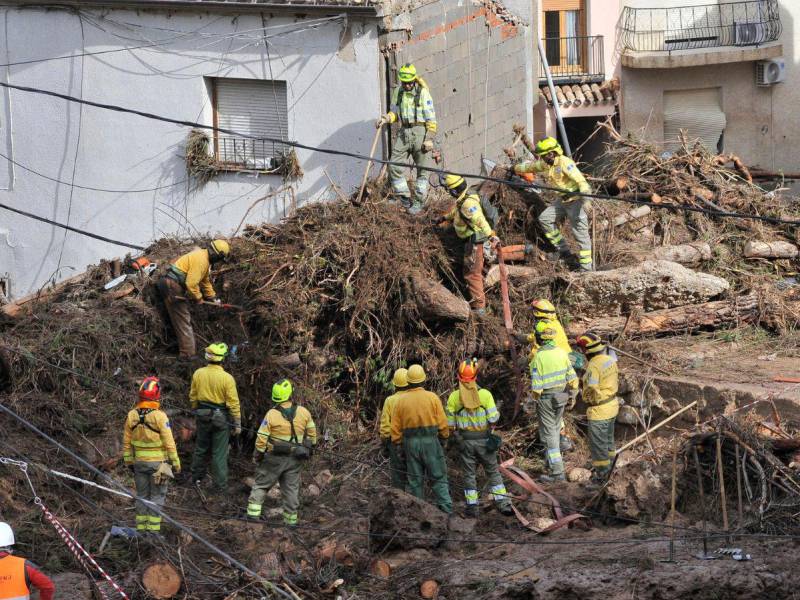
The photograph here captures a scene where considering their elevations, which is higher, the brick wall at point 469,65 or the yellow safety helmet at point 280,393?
the brick wall at point 469,65

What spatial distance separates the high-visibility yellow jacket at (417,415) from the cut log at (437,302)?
2197 millimetres

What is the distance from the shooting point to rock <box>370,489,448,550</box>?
37.8ft

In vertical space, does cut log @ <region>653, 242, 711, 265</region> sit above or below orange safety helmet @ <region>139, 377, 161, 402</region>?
above

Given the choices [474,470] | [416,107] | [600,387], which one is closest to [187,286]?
[416,107]

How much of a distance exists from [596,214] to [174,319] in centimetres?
583

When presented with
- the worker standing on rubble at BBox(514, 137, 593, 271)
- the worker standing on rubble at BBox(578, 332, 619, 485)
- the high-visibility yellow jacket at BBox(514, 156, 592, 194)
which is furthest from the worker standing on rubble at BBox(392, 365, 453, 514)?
the high-visibility yellow jacket at BBox(514, 156, 592, 194)

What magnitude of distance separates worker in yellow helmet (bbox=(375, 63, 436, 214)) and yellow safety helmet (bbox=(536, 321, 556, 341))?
3.33 meters

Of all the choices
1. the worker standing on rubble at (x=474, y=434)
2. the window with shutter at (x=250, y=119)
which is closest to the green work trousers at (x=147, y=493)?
the worker standing on rubble at (x=474, y=434)

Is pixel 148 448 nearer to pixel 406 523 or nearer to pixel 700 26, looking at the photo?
pixel 406 523

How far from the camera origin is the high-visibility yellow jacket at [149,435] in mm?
11734

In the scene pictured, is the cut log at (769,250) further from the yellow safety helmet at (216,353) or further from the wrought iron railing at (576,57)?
the wrought iron railing at (576,57)

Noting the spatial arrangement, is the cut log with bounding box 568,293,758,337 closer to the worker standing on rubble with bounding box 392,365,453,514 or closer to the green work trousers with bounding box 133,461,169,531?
the worker standing on rubble with bounding box 392,365,453,514

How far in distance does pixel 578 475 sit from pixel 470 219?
3.32 meters

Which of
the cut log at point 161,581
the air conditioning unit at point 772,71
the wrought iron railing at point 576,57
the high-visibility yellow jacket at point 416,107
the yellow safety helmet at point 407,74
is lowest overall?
the cut log at point 161,581
